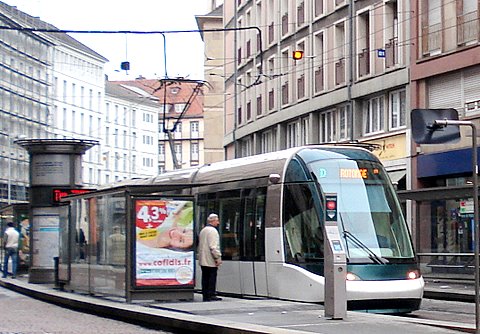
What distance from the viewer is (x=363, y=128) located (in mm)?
40344

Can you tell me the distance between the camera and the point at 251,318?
15.8 meters

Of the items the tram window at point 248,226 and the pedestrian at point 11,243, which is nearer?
the tram window at point 248,226

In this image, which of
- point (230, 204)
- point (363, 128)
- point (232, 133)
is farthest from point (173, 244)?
point (232, 133)

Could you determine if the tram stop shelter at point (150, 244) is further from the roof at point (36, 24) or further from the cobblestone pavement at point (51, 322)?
the roof at point (36, 24)

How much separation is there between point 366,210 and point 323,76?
25.2m

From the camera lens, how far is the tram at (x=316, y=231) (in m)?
18.0

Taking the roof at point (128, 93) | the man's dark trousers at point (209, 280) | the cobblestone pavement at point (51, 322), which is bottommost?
the cobblestone pavement at point (51, 322)

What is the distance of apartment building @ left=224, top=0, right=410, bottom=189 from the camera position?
124 ft

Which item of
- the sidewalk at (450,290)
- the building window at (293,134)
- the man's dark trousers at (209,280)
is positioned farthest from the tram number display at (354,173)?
the building window at (293,134)

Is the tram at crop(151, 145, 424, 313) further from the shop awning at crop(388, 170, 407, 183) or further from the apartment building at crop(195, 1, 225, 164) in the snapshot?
the apartment building at crop(195, 1, 225, 164)

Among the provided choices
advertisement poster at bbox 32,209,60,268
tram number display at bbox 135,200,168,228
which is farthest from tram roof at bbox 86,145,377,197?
advertisement poster at bbox 32,209,60,268

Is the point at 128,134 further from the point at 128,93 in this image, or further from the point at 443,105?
the point at 443,105

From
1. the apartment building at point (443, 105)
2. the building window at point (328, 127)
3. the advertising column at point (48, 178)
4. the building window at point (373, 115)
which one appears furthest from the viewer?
the building window at point (328, 127)

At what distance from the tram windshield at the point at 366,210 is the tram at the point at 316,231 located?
0.7 inches
